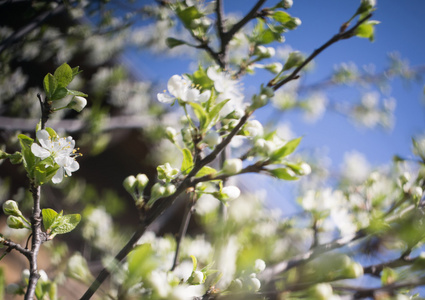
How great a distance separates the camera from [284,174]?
543 mm

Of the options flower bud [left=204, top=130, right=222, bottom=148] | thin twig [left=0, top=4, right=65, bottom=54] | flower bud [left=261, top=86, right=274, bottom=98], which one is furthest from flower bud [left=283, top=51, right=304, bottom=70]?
thin twig [left=0, top=4, right=65, bottom=54]

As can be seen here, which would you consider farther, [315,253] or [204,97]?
[315,253]

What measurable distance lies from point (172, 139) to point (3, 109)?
151cm

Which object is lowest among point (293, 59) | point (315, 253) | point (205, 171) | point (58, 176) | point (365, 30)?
point (315, 253)

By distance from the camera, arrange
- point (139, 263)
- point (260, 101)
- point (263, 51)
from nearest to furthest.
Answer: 1. point (139, 263)
2. point (260, 101)
3. point (263, 51)

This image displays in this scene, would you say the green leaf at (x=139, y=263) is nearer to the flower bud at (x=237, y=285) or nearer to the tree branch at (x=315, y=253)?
the flower bud at (x=237, y=285)

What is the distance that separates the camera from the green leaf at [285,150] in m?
0.53

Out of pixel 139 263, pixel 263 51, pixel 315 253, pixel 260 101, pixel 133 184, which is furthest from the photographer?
pixel 263 51

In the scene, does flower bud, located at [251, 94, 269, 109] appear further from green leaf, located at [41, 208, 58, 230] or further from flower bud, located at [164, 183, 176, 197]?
green leaf, located at [41, 208, 58, 230]

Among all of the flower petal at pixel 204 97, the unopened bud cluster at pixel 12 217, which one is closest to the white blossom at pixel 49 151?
the unopened bud cluster at pixel 12 217

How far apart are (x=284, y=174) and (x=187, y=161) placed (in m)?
0.19

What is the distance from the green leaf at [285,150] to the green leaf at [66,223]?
1.34 ft

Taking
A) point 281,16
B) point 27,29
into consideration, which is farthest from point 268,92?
point 27,29

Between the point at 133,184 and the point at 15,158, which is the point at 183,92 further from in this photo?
the point at 15,158
